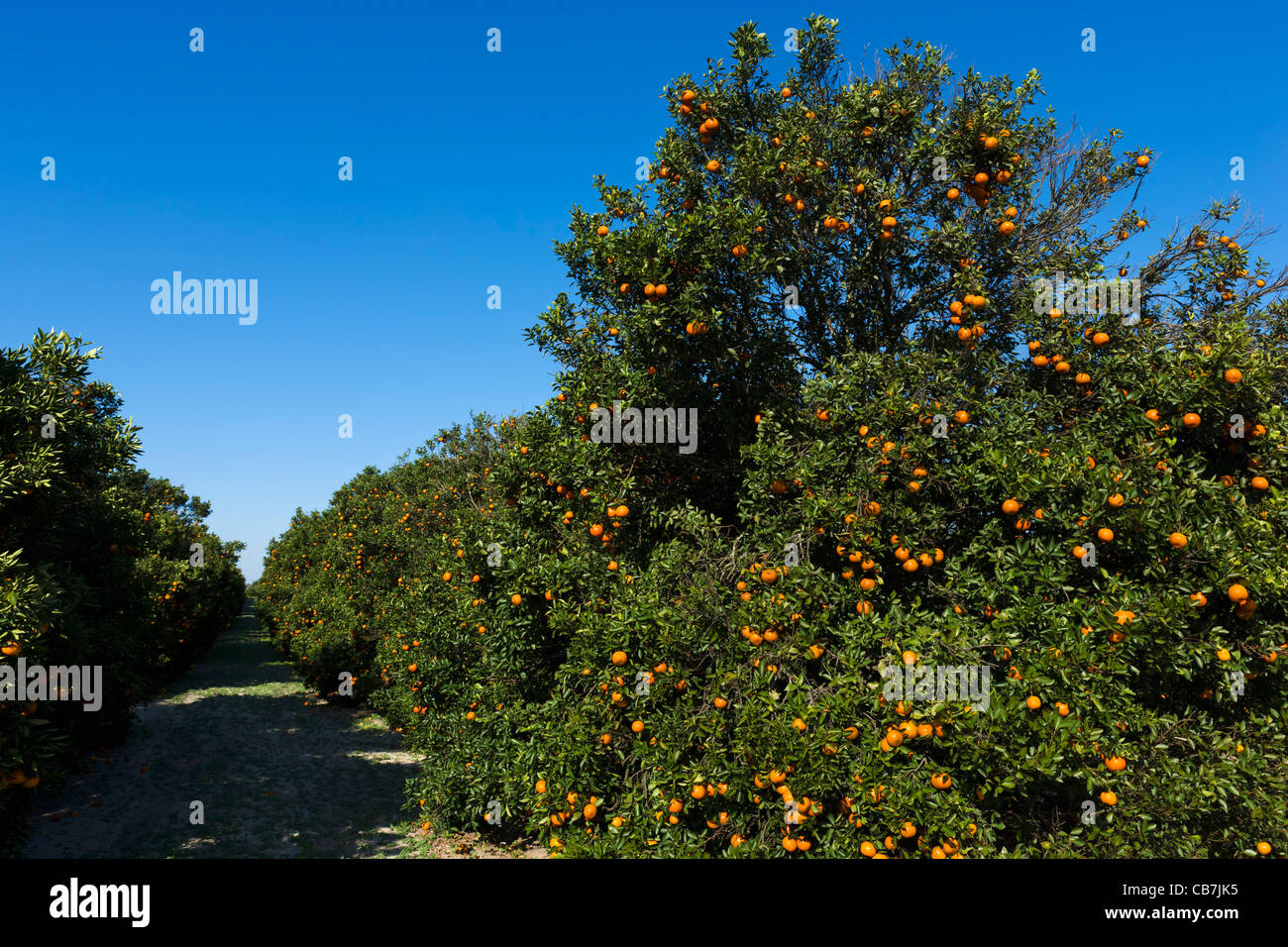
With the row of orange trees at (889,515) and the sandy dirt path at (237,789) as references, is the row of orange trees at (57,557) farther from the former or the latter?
the row of orange trees at (889,515)

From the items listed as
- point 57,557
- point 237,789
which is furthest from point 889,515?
point 237,789

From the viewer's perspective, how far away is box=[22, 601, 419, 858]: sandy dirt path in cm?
884

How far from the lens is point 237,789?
11117 mm

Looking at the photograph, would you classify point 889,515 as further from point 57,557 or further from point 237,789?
point 237,789

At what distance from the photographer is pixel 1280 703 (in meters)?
4.94

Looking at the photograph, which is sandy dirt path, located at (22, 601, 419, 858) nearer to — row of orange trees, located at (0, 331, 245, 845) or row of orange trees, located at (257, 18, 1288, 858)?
row of orange trees, located at (0, 331, 245, 845)

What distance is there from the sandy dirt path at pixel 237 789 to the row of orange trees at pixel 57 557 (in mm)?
1129

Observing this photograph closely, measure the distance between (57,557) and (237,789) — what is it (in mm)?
5372

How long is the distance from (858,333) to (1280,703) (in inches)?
182

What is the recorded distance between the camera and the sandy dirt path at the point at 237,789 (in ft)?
29.0

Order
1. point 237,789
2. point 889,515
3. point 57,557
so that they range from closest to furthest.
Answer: point 889,515 < point 57,557 < point 237,789

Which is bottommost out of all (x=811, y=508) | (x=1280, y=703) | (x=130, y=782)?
(x=130, y=782)
